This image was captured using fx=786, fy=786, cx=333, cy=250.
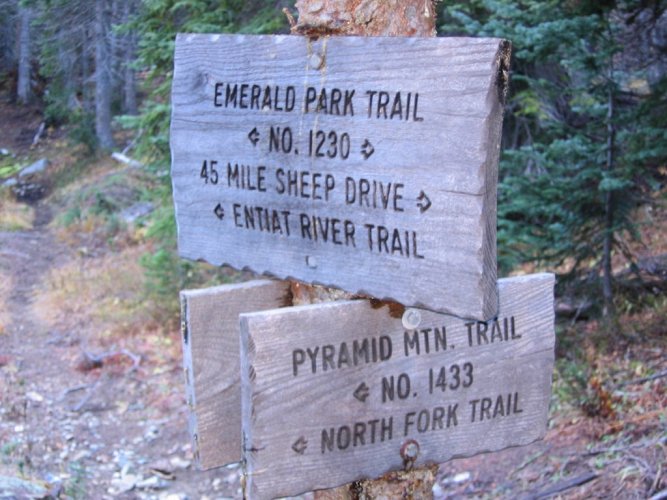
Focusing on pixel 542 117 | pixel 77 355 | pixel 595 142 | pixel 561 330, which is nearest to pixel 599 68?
pixel 595 142

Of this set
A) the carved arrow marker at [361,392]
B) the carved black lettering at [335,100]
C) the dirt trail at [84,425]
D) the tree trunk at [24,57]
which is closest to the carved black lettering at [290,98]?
the carved black lettering at [335,100]

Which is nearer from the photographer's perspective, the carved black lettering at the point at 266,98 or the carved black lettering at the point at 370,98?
the carved black lettering at the point at 370,98

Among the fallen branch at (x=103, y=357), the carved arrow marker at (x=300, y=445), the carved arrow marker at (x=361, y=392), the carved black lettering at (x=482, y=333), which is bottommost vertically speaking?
the fallen branch at (x=103, y=357)

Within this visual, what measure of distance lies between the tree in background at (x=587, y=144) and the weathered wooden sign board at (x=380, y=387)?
437 cm

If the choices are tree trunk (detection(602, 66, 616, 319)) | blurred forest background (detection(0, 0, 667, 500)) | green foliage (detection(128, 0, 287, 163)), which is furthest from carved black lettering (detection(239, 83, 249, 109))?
green foliage (detection(128, 0, 287, 163))

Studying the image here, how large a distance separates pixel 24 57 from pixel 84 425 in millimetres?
7334

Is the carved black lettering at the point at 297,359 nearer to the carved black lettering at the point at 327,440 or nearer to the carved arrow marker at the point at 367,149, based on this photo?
the carved black lettering at the point at 327,440

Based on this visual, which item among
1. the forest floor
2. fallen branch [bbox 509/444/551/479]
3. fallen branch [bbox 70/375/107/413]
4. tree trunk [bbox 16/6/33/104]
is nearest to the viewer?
the forest floor

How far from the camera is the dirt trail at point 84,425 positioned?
20.7ft

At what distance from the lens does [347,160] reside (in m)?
A: 1.90

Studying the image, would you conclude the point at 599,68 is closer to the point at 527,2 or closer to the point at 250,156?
the point at 527,2

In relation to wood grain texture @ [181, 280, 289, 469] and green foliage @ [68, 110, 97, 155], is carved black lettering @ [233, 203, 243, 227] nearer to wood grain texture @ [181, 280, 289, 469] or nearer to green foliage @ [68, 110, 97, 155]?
wood grain texture @ [181, 280, 289, 469]

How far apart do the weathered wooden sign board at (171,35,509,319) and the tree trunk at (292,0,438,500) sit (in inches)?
8.6

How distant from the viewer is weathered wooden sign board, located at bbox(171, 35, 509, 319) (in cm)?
170
